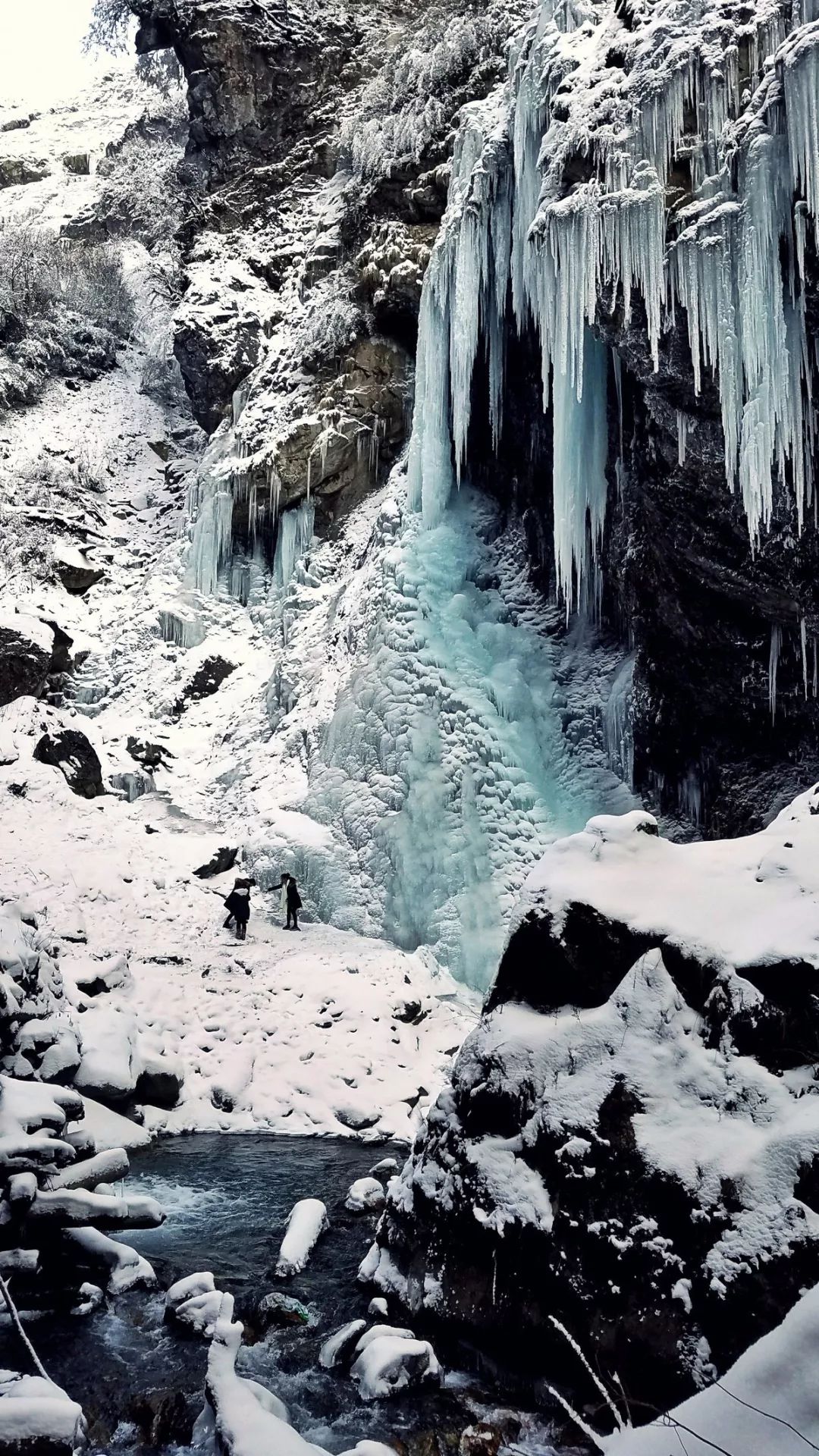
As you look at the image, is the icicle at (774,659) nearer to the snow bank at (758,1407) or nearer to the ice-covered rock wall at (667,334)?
the ice-covered rock wall at (667,334)

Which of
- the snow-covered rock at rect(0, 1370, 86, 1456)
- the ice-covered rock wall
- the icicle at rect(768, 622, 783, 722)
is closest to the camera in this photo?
the snow-covered rock at rect(0, 1370, 86, 1456)

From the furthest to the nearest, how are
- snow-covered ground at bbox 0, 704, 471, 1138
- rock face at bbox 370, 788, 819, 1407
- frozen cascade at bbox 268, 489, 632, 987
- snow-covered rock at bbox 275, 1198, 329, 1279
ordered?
frozen cascade at bbox 268, 489, 632, 987
snow-covered ground at bbox 0, 704, 471, 1138
snow-covered rock at bbox 275, 1198, 329, 1279
rock face at bbox 370, 788, 819, 1407

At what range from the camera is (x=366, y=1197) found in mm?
7887

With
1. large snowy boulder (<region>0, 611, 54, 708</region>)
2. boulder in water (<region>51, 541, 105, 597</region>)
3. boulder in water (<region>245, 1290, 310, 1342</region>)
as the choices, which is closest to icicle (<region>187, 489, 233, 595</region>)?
boulder in water (<region>51, 541, 105, 597</region>)

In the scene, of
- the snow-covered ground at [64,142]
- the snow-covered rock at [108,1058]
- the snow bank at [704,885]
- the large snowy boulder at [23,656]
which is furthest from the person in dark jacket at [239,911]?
the snow-covered ground at [64,142]

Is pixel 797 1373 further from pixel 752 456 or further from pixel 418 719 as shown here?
pixel 418 719

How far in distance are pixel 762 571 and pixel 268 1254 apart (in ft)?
29.7

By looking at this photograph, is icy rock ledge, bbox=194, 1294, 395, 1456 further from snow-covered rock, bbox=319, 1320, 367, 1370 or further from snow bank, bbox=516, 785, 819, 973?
snow bank, bbox=516, 785, 819, 973

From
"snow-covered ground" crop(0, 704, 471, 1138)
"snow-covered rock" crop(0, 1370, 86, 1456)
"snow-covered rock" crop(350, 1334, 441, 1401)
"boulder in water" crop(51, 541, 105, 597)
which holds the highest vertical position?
"boulder in water" crop(51, 541, 105, 597)

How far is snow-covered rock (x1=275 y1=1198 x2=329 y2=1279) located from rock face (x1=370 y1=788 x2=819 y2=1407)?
0.67 m

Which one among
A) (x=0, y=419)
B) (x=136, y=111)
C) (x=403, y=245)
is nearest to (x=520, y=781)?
(x=403, y=245)

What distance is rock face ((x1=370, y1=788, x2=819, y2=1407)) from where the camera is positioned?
447 centimetres

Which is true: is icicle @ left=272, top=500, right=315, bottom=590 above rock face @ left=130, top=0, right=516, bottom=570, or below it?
below

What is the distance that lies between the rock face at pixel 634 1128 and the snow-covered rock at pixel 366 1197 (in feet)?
5.05
